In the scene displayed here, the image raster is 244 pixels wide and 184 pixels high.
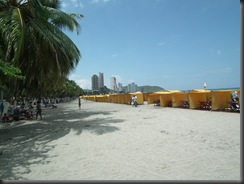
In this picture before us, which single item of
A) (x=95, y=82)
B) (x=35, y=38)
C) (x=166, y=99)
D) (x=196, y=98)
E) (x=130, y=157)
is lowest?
(x=130, y=157)

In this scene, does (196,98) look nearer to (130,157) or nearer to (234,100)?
(234,100)

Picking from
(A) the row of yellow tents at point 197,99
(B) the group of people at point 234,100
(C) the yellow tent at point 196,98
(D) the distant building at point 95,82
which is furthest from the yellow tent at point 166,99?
(D) the distant building at point 95,82

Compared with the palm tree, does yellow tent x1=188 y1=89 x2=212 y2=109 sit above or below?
below

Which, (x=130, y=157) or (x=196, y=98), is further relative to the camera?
(x=196, y=98)

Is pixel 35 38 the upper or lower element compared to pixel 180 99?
upper

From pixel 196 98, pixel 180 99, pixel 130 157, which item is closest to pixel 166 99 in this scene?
pixel 180 99

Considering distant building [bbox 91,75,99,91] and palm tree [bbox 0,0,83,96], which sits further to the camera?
distant building [bbox 91,75,99,91]

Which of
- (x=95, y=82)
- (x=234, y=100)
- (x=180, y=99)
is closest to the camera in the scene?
(x=234, y=100)

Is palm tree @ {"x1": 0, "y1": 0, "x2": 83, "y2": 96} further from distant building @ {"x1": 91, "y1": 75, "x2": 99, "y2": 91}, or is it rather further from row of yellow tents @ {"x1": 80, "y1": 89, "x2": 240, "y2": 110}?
distant building @ {"x1": 91, "y1": 75, "x2": 99, "y2": 91}

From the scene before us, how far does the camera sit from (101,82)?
18675 centimetres

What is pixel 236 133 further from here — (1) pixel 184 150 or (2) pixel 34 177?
(2) pixel 34 177

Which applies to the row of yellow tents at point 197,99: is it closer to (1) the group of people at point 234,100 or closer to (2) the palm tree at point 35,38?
(1) the group of people at point 234,100

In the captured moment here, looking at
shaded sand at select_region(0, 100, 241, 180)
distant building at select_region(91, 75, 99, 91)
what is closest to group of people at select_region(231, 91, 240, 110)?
shaded sand at select_region(0, 100, 241, 180)

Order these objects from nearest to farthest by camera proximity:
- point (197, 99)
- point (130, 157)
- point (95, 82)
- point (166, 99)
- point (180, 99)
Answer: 1. point (130, 157)
2. point (197, 99)
3. point (180, 99)
4. point (166, 99)
5. point (95, 82)
